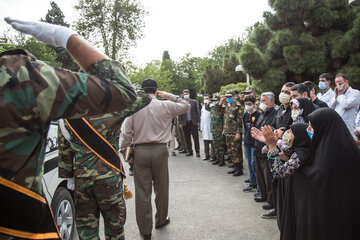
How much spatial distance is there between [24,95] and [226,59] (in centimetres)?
2659

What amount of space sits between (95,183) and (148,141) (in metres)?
1.35

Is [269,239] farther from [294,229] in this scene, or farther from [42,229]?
[42,229]

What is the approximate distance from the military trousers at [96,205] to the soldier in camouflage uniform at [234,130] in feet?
15.7

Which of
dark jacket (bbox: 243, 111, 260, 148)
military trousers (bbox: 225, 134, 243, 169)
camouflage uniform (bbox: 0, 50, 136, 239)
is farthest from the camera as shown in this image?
military trousers (bbox: 225, 134, 243, 169)

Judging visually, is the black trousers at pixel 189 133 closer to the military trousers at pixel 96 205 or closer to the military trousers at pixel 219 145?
the military trousers at pixel 219 145

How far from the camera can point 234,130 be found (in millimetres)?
7047

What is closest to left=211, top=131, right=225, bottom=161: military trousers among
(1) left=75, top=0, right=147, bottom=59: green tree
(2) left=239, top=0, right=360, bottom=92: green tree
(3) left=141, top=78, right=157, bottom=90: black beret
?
(2) left=239, top=0, right=360, bottom=92: green tree

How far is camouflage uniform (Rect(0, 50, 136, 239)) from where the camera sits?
917mm

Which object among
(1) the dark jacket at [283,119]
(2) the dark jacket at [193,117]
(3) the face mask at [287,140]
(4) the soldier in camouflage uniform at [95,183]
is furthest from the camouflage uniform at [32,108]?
(2) the dark jacket at [193,117]

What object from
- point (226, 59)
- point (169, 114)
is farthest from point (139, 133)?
point (226, 59)

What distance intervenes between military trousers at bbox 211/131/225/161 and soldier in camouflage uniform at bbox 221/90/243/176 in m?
0.67

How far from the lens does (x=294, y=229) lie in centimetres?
281

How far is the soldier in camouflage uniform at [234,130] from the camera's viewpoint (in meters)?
6.79

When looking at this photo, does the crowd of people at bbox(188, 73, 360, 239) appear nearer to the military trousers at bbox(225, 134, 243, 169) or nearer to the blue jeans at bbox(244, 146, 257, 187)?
the blue jeans at bbox(244, 146, 257, 187)
